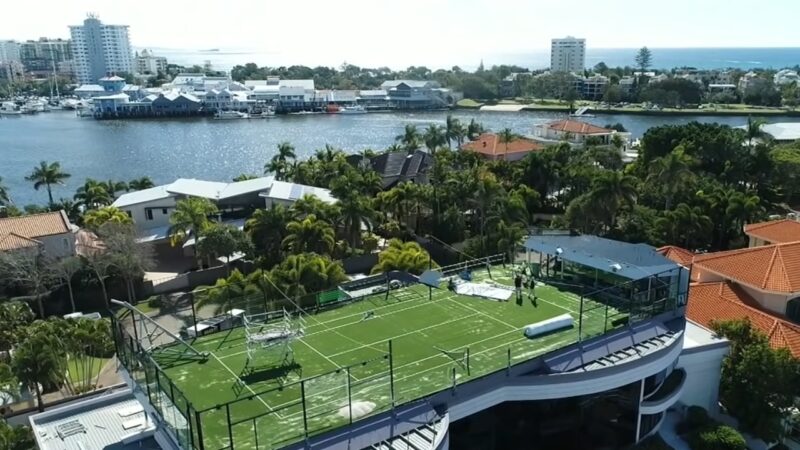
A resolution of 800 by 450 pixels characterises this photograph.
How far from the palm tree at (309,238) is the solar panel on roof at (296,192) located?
13980 mm

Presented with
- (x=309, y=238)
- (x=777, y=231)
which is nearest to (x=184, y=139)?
(x=309, y=238)

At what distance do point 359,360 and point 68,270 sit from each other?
1143 inches

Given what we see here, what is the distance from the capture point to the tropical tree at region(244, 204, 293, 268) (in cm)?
4706

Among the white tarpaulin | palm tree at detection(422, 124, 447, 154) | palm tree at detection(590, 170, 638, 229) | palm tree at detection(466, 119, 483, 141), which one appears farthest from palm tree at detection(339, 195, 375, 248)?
palm tree at detection(466, 119, 483, 141)

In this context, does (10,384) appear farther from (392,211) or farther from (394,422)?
(392,211)

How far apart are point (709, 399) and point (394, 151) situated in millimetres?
57796

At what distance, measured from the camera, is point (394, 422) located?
18.8m

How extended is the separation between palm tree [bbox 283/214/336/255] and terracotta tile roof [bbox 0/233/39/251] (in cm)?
1729

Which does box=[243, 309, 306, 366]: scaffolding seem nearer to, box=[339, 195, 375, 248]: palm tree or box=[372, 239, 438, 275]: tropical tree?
box=[372, 239, 438, 275]: tropical tree

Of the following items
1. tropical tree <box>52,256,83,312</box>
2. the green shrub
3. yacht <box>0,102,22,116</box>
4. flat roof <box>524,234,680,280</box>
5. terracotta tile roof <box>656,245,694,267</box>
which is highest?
flat roof <box>524,234,680,280</box>

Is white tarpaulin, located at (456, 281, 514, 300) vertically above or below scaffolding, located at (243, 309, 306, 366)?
below

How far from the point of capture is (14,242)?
43.8m

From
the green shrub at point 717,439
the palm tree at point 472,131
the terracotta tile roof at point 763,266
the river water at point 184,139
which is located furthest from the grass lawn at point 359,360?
the palm tree at point 472,131

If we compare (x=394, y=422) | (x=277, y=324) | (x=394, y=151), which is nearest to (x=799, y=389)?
(x=394, y=422)
